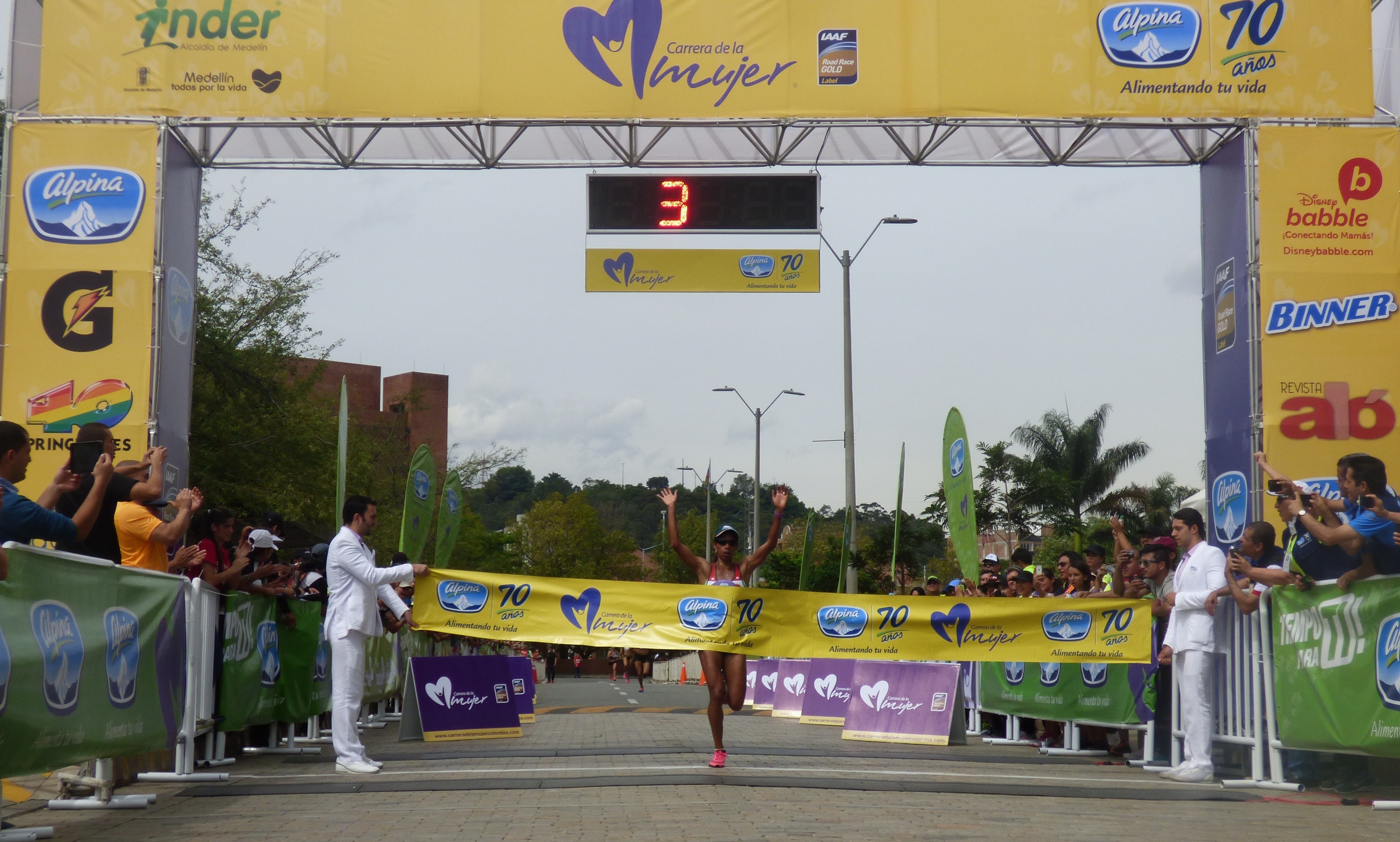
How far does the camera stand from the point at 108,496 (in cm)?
750

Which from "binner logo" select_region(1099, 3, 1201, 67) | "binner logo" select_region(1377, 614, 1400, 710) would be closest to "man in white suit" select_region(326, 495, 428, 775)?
"binner logo" select_region(1377, 614, 1400, 710)

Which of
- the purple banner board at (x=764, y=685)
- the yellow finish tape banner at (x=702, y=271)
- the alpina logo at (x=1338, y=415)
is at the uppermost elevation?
the yellow finish tape banner at (x=702, y=271)

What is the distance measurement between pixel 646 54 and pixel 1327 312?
716 centimetres

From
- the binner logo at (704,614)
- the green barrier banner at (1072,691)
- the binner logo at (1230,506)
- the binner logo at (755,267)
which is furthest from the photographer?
the binner logo at (755,267)

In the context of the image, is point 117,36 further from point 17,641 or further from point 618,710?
point 618,710

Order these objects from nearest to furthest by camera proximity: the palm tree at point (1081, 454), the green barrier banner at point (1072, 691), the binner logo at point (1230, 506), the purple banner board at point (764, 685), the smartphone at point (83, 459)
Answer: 1. the smartphone at point (83, 459)
2. the green barrier banner at point (1072, 691)
3. the binner logo at point (1230, 506)
4. the purple banner board at point (764, 685)
5. the palm tree at point (1081, 454)

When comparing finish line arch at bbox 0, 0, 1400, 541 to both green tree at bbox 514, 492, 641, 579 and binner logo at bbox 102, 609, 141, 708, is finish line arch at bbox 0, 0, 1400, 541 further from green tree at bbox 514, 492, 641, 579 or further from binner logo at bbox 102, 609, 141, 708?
green tree at bbox 514, 492, 641, 579

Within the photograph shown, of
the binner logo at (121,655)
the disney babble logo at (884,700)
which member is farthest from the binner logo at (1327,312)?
the binner logo at (121,655)

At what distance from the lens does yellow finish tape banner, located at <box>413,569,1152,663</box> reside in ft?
34.2

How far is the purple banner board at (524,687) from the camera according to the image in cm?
1630

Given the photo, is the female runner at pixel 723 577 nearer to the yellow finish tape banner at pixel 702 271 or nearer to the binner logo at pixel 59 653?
the binner logo at pixel 59 653

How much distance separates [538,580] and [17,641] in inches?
214

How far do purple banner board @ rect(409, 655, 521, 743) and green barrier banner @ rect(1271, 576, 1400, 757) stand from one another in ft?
25.6

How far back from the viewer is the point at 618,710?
21.7 m
